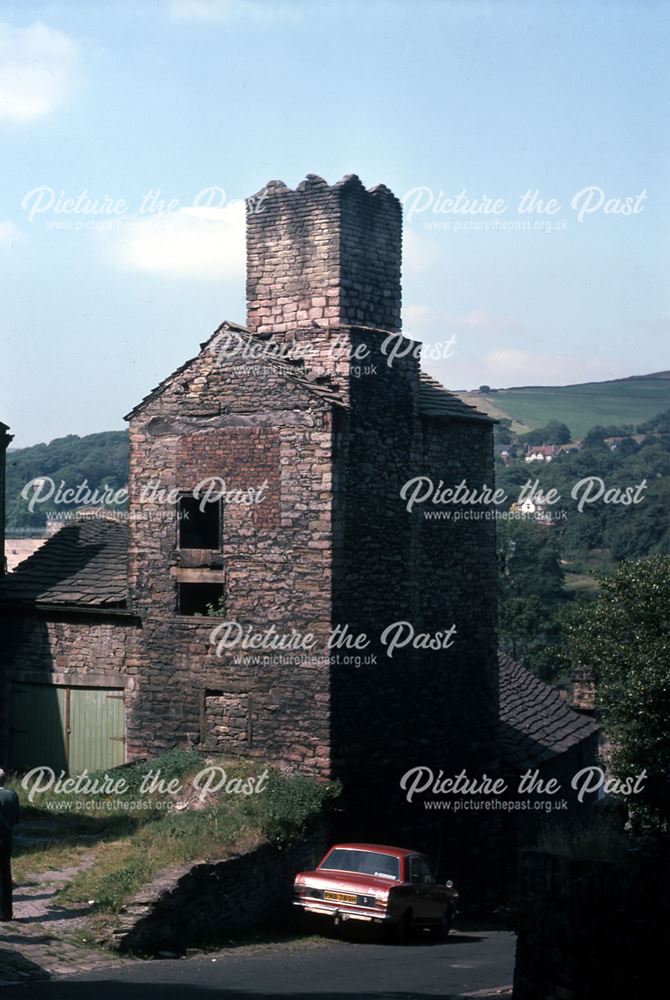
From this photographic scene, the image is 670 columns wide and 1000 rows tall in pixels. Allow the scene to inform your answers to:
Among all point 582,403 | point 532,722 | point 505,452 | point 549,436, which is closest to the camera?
point 532,722

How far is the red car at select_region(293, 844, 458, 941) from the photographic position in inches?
621

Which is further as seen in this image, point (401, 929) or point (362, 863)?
point (362, 863)

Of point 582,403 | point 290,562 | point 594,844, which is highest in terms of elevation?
point 582,403

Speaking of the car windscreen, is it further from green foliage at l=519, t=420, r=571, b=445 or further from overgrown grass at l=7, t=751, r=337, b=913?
green foliage at l=519, t=420, r=571, b=445

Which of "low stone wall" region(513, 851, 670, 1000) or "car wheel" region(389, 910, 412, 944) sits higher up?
"low stone wall" region(513, 851, 670, 1000)

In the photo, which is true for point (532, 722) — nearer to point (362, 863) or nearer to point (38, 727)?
point (362, 863)

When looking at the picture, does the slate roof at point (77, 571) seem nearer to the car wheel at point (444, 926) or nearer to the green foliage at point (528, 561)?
the car wheel at point (444, 926)

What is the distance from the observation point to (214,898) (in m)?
15.4

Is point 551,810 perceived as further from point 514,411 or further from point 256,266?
point 514,411

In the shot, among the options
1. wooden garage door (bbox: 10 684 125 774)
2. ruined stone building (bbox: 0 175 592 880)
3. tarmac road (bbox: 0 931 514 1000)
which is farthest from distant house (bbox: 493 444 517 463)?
tarmac road (bbox: 0 931 514 1000)

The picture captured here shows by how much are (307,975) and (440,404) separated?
1139cm

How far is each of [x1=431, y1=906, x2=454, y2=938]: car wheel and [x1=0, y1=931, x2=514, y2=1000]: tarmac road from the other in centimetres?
39

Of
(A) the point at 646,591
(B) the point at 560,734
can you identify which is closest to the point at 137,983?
(B) the point at 560,734

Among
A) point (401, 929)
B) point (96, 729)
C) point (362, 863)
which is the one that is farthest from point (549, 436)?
point (401, 929)
